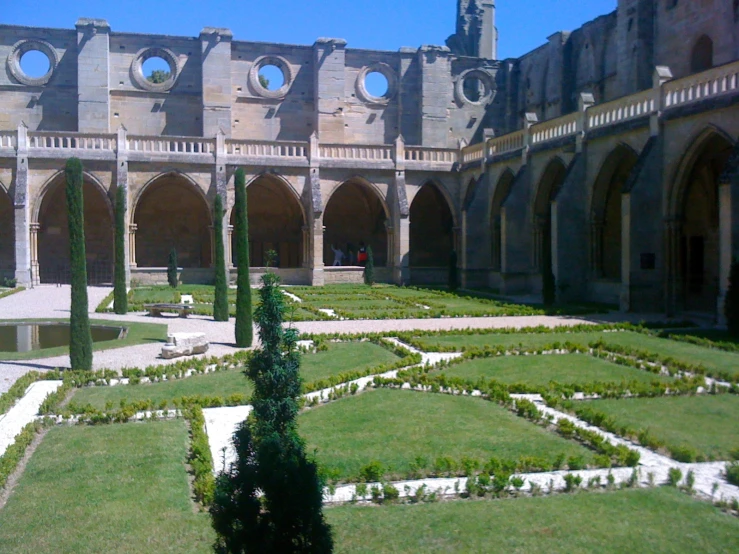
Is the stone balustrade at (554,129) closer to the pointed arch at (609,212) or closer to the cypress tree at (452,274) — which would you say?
the pointed arch at (609,212)

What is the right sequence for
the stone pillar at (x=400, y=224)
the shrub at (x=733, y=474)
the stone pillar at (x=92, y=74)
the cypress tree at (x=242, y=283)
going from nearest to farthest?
1. the shrub at (x=733, y=474)
2. the cypress tree at (x=242, y=283)
3. the stone pillar at (x=400, y=224)
4. the stone pillar at (x=92, y=74)

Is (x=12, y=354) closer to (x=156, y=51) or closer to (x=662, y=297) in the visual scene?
(x=662, y=297)

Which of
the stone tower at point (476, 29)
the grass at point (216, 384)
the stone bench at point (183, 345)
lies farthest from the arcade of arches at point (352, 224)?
the grass at point (216, 384)

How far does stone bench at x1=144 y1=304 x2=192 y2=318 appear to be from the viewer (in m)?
20.6

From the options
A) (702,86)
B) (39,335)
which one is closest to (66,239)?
(39,335)

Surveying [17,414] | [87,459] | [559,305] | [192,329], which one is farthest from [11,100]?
[87,459]

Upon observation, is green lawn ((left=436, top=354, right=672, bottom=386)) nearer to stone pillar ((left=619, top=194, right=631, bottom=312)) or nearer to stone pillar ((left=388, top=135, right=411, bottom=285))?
stone pillar ((left=619, top=194, right=631, bottom=312))

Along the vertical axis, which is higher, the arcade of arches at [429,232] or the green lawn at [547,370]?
the arcade of arches at [429,232]

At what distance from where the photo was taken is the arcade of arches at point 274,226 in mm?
37750

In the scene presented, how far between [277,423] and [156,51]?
3548cm

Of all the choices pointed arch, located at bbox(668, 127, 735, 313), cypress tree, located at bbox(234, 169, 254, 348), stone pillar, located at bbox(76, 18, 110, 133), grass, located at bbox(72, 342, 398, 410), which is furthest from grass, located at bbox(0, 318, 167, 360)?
stone pillar, located at bbox(76, 18, 110, 133)

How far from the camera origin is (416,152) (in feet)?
114

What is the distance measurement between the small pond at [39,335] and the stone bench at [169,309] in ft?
8.12

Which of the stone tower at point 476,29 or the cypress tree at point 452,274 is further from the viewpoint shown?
the stone tower at point 476,29
